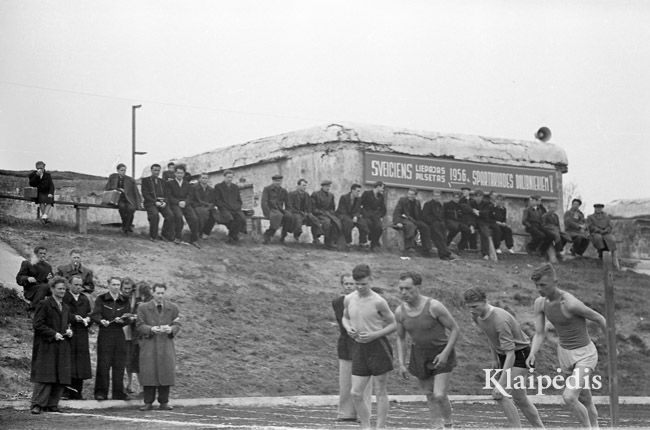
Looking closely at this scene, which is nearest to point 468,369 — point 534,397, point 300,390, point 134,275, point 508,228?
point 534,397

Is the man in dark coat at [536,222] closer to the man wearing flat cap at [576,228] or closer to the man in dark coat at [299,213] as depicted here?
the man wearing flat cap at [576,228]

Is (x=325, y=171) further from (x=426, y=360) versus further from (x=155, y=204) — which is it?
(x=426, y=360)

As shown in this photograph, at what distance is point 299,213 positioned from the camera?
84.5 feet

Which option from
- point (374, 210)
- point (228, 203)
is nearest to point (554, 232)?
point (374, 210)

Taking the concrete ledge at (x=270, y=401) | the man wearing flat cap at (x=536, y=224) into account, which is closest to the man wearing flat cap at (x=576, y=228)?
the man wearing flat cap at (x=536, y=224)

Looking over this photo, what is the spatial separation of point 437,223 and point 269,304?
21.7 ft

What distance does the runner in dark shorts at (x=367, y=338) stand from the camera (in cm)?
1204

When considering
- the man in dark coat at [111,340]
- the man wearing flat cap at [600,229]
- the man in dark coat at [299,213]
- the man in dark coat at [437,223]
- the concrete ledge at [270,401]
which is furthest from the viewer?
the man wearing flat cap at [600,229]

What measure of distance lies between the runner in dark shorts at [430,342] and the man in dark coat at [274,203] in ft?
45.6

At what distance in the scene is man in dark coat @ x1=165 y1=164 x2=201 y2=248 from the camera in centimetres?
2366

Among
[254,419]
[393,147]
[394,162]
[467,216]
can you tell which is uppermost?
[393,147]

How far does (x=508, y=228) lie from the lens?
94.6 feet

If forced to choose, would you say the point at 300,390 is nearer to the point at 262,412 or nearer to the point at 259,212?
the point at 262,412

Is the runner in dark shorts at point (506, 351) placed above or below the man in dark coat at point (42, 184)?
below
